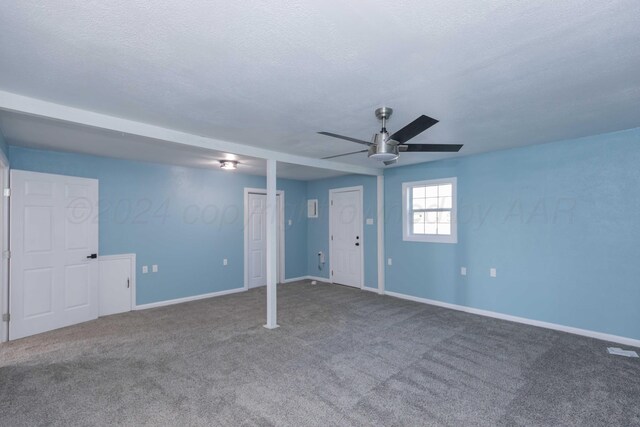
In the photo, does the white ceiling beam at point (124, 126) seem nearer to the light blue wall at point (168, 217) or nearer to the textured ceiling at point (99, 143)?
the textured ceiling at point (99, 143)

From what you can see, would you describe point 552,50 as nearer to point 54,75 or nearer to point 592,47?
point 592,47

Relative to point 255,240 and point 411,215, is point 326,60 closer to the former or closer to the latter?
point 411,215

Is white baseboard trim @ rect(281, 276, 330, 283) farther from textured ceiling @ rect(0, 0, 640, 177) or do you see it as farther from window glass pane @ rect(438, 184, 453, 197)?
textured ceiling @ rect(0, 0, 640, 177)

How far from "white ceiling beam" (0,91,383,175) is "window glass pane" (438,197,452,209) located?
2.28m

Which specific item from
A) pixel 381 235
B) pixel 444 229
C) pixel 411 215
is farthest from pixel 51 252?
pixel 444 229

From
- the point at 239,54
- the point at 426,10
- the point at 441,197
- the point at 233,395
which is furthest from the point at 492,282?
the point at 239,54

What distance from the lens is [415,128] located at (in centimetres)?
244

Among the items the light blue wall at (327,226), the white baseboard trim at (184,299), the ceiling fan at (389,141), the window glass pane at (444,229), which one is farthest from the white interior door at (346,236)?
the ceiling fan at (389,141)

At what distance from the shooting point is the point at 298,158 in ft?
15.0

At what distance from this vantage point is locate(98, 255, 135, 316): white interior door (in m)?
4.68

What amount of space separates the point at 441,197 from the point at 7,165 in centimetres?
585

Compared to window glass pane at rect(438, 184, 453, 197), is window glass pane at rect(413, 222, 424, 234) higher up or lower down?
lower down

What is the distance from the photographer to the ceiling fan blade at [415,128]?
7.30 feet

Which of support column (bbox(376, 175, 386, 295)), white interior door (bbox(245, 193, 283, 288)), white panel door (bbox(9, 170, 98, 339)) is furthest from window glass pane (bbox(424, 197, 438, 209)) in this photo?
white panel door (bbox(9, 170, 98, 339))
